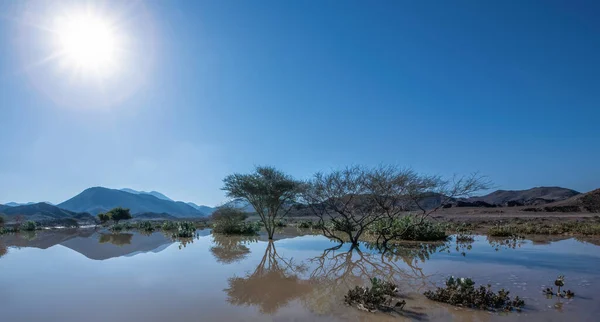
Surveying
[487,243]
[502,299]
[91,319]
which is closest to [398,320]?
[502,299]

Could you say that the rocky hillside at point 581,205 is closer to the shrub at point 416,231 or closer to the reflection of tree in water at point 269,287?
the shrub at point 416,231

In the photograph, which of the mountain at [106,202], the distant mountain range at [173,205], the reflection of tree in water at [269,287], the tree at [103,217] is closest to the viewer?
the reflection of tree in water at [269,287]

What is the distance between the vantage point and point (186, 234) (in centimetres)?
2706

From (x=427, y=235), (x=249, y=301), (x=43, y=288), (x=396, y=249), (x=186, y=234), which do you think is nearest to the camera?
(x=249, y=301)

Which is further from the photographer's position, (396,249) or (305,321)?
(396,249)

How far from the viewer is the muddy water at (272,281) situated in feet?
22.2

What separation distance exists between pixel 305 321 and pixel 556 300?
18.0 ft

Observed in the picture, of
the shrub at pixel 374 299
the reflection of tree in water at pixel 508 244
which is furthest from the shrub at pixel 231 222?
the shrub at pixel 374 299

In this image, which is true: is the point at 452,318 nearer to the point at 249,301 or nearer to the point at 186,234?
the point at 249,301

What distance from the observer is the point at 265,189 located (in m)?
22.0

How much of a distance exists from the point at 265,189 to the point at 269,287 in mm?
12810

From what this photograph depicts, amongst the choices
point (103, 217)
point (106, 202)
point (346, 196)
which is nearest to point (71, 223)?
point (103, 217)

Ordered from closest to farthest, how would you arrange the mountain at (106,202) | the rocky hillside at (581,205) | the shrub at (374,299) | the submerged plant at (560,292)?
1. the shrub at (374,299)
2. the submerged plant at (560,292)
3. the rocky hillside at (581,205)
4. the mountain at (106,202)

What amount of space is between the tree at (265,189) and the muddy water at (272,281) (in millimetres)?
5386
